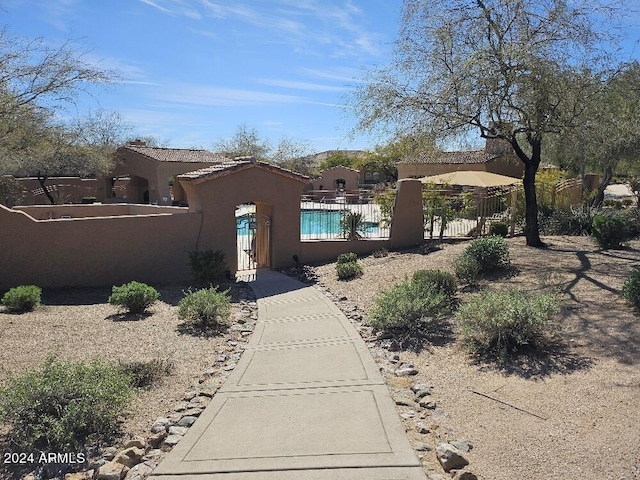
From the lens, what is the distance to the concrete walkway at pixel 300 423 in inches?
170

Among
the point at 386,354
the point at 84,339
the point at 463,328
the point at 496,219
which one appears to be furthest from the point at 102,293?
the point at 496,219

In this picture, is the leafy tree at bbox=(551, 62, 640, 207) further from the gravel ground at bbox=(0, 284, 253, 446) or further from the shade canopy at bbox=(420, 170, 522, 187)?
the gravel ground at bbox=(0, 284, 253, 446)

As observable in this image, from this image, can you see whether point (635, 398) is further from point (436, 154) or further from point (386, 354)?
point (436, 154)

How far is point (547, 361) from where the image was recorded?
6.40 metres

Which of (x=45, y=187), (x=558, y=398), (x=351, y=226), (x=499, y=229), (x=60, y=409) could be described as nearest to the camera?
(x=60, y=409)

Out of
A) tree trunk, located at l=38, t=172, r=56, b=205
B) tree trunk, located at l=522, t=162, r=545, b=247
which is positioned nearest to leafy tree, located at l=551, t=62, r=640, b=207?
tree trunk, located at l=522, t=162, r=545, b=247

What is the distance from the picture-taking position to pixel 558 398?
17.6 feet

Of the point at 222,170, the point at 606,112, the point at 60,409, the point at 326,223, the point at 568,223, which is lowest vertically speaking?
the point at 60,409

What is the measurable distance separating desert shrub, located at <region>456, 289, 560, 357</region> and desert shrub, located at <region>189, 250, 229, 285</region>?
7.69 metres

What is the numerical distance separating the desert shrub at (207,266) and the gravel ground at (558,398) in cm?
642

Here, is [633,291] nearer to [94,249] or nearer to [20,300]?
[20,300]

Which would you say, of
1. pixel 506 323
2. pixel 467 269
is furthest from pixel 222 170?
pixel 506 323

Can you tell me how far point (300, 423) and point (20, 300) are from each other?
25.9ft

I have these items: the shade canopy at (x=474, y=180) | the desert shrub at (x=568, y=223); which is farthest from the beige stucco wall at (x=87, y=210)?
the desert shrub at (x=568, y=223)
